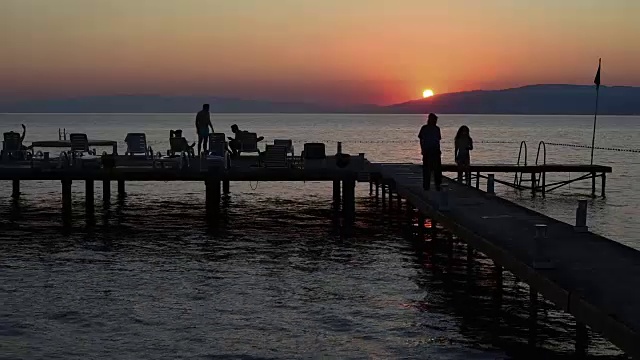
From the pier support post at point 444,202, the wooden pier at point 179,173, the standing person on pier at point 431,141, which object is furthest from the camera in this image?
the wooden pier at point 179,173

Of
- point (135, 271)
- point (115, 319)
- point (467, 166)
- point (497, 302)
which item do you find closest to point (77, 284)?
point (135, 271)

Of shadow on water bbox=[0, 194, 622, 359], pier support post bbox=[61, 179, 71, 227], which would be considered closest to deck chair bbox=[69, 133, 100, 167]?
pier support post bbox=[61, 179, 71, 227]

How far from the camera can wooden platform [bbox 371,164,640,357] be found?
10836 mm

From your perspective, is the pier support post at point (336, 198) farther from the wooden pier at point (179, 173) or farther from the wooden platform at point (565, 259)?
the wooden platform at point (565, 259)

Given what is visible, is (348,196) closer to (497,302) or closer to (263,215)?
(263,215)

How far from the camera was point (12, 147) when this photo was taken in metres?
30.9

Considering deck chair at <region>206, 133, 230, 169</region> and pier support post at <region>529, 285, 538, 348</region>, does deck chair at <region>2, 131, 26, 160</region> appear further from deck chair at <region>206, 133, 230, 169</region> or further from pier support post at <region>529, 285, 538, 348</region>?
pier support post at <region>529, 285, 538, 348</region>

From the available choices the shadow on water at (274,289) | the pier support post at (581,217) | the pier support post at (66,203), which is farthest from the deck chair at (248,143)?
the pier support post at (581,217)

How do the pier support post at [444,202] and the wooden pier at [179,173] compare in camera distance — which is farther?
the wooden pier at [179,173]

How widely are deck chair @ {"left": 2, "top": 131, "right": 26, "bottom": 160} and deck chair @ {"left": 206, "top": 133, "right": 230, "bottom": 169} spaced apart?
274 inches

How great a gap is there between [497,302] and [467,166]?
32.3 feet

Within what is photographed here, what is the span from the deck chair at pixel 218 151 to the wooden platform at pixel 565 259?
23.4 feet

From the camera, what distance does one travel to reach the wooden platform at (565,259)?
35.6 ft

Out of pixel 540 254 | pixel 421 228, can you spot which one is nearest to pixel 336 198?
pixel 421 228
